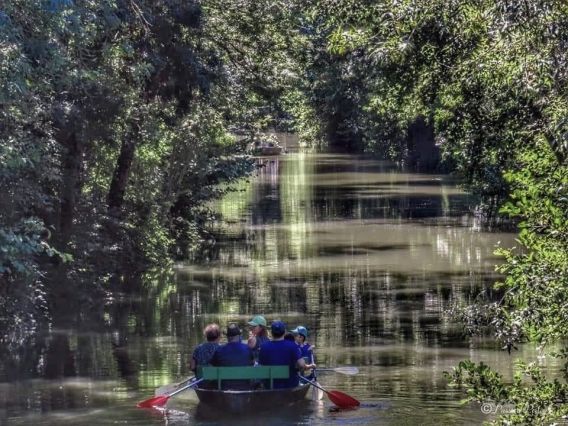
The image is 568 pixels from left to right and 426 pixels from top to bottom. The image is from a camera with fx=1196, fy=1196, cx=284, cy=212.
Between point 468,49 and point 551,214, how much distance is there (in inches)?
193

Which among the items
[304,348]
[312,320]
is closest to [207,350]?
[304,348]

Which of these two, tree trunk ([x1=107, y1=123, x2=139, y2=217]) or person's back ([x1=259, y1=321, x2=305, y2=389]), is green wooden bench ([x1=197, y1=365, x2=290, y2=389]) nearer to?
person's back ([x1=259, y1=321, x2=305, y2=389])

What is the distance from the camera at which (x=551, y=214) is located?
8766 millimetres

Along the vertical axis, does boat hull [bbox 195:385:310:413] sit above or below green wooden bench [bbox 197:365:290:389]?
below

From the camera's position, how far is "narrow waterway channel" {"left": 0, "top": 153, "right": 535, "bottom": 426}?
16625 mm

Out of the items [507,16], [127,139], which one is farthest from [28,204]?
[507,16]

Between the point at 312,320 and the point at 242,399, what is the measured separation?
8720 mm

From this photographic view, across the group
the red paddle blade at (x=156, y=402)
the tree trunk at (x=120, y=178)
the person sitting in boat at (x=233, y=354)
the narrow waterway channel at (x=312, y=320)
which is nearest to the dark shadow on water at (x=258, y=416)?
the narrow waterway channel at (x=312, y=320)

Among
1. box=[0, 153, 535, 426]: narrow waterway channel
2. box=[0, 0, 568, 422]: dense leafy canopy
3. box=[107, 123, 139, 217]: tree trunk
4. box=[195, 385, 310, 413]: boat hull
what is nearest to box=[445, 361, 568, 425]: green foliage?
box=[0, 0, 568, 422]: dense leafy canopy

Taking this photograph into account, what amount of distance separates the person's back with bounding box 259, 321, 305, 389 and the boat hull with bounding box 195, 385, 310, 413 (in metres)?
0.28

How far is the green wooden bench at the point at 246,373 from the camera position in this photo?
1625 centimetres

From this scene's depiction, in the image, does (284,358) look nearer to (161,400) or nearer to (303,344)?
(303,344)

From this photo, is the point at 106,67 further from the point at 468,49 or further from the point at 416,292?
the point at 468,49

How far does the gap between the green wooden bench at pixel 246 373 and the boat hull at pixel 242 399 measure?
10.0 inches
